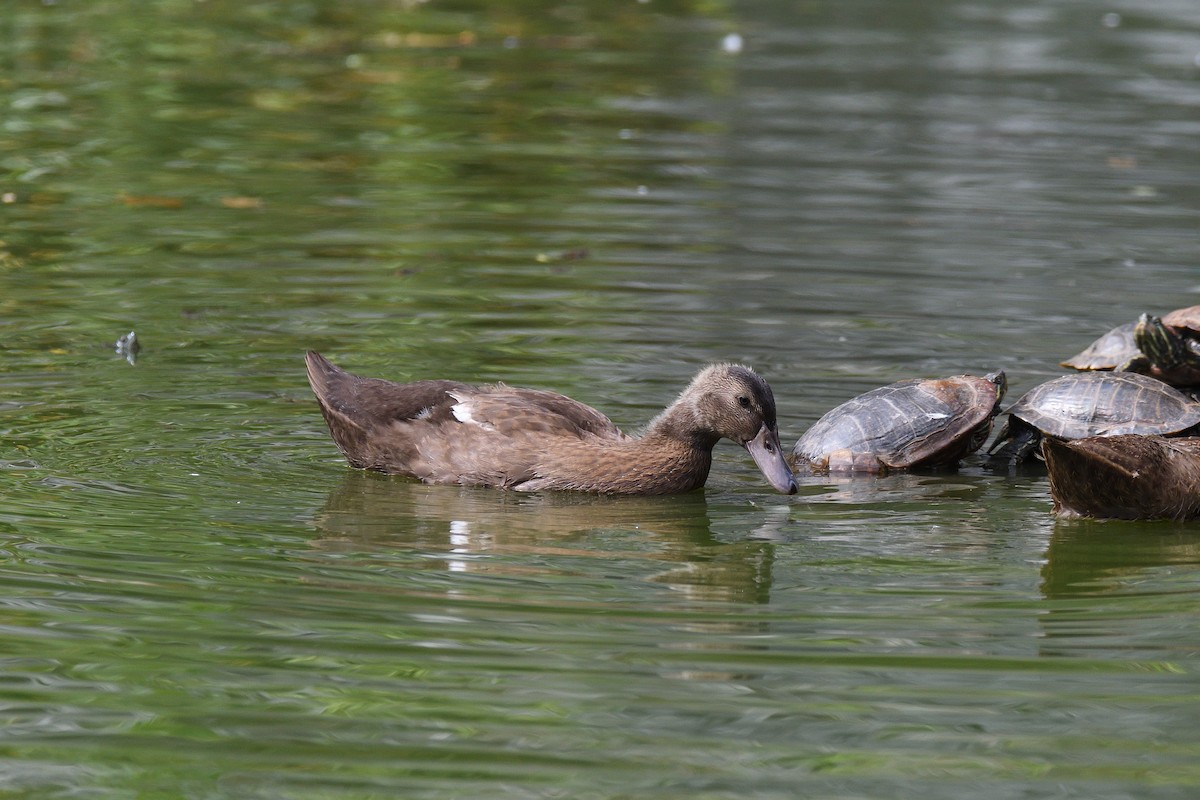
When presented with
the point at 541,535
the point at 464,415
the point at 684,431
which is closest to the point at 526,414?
the point at 464,415

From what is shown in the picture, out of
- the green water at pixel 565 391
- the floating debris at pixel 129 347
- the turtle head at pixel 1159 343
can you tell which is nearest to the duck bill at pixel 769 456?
the green water at pixel 565 391

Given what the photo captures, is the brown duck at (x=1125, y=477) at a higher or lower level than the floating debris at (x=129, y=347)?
lower

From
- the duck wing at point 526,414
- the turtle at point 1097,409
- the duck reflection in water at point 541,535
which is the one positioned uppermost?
the duck wing at point 526,414

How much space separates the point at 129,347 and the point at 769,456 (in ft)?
12.9

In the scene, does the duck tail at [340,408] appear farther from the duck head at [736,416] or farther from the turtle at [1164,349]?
the turtle at [1164,349]

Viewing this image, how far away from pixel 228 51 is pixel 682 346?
12392 mm

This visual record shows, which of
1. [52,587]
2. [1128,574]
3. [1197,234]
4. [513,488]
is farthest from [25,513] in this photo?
[1197,234]

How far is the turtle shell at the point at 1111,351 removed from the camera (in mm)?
9820

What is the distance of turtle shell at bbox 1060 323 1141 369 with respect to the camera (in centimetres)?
982

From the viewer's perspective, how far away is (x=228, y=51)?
21.7 metres

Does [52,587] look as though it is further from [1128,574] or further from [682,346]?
[682,346]

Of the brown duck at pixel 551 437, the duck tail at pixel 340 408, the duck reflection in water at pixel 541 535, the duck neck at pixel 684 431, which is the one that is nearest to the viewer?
the duck reflection in water at pixel 541 535

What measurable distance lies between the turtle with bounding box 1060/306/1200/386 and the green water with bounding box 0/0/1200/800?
2.10 feet

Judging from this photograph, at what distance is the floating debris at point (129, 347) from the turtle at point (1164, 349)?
5.19 meters
